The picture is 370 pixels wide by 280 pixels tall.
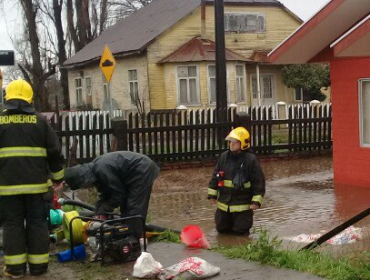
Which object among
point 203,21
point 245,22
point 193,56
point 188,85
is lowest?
point 188,85

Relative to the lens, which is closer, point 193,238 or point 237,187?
point 193,238

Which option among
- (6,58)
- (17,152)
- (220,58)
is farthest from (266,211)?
(220,58)

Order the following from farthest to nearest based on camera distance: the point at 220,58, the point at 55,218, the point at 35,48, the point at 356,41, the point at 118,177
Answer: the point at 35,48 < the point at 220,58 < the point at 356,41 < the point at 55,218 < the point at 118,177

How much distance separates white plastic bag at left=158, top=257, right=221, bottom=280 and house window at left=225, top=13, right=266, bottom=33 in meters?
23.5

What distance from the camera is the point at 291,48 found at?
11.8 m

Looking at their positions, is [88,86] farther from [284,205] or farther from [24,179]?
[24,179]

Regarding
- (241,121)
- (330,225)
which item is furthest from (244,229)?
(241,121)

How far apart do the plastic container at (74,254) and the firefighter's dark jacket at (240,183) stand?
200cm

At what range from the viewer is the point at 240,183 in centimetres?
781

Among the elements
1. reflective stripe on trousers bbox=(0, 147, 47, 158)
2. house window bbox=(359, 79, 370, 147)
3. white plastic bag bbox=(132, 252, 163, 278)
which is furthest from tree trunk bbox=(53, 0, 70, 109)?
white plastic bag bbox=(132, 252, 163, 278)

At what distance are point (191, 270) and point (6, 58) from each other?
620 centimetres

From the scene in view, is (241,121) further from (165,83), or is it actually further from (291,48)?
(165,83)

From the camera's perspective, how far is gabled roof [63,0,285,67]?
27375 mm

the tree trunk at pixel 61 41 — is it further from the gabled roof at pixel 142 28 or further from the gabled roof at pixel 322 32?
the gabled roof at pixel 322 32
